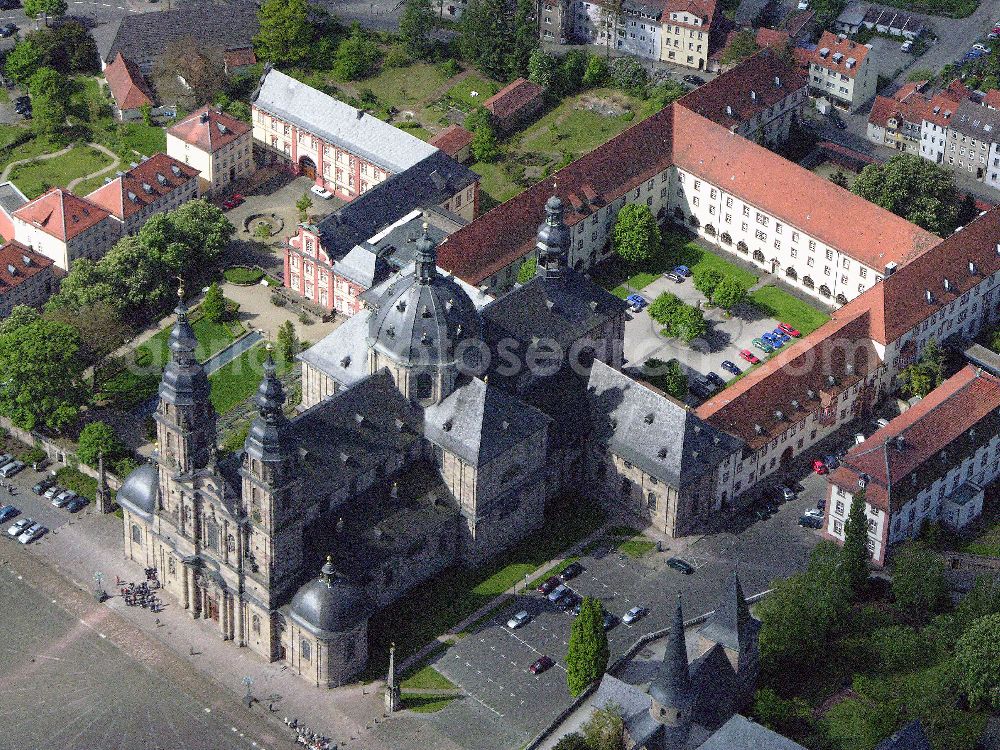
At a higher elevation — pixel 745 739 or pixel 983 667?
pixel 745 739

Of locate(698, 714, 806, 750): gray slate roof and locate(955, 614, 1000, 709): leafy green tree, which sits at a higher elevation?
locate(698, 714, 806, 750): gray slate roof

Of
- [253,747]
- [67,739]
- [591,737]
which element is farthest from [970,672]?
[67,739]

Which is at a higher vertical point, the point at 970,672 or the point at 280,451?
the point at 280,451

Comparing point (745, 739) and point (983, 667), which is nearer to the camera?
point (745, 739)

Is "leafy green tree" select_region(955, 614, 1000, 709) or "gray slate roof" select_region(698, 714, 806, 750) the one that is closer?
"gray slate roof" select_region(698, 714, 806, 750)

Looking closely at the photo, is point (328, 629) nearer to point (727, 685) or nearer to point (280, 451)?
point (280, 451)

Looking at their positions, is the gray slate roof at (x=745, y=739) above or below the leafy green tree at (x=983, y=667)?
above

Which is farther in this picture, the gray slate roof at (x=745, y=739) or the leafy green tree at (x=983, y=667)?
the leafy green tree at (x=983, y=667)

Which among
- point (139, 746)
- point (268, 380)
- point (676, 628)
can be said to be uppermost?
point (268, 380)
